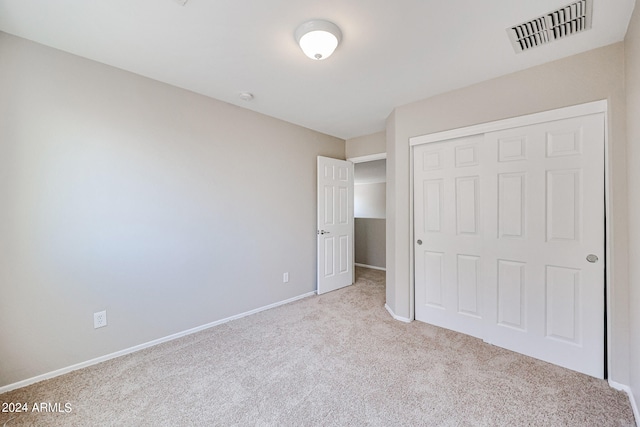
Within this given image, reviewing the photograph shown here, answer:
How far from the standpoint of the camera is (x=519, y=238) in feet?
7.32

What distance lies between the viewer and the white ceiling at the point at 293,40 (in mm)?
1528

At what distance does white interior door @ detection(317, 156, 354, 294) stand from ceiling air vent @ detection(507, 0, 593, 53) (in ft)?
8.08

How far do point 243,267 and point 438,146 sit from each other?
8.37 ft

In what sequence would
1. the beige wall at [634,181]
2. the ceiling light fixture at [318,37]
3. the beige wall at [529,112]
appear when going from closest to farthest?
1. the beige wall at [634,181]
2. the ceiling light fixture at [318,37]
3. the beige wall at [529,112]

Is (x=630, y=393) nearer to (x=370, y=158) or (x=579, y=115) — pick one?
(x=579, y=115)

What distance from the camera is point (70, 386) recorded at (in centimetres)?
182

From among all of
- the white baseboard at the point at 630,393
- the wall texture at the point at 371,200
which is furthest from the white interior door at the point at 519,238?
the wall texture at the point at 371,200

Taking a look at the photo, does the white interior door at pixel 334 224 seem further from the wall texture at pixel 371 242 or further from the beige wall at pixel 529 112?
the wall texture at pixel 371 242

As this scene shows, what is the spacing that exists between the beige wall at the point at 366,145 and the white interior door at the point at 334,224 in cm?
22

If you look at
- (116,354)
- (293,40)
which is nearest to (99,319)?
(116,354)

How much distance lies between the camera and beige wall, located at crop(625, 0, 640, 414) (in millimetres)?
1514

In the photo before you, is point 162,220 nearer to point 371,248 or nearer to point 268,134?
point 268,134

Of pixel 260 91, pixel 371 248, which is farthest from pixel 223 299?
pixel 371 248

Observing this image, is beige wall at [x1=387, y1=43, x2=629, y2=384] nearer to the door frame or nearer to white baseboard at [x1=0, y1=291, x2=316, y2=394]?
the door frame
